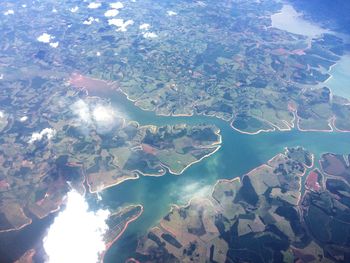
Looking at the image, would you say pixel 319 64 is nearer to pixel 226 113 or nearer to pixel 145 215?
pixel 226 113

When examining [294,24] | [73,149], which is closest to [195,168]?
[73,149]

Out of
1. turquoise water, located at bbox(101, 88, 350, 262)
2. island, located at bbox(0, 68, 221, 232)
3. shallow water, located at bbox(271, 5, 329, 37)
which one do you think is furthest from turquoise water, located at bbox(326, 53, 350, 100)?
island, located at bbox(0, 68, 221, 232)

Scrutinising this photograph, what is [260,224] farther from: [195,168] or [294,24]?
[294,24]

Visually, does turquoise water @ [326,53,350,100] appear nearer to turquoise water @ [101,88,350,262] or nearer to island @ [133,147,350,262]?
turquoise water @ [101,88,350,262]

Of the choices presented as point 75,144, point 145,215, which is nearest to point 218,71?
point 75,144

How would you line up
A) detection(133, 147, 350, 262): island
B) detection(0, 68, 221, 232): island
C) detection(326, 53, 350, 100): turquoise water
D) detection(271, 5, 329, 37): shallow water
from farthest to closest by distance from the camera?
1. detection(271, 5, 329, 37): shallow water
2. detection(326, 53, 350, 100): turquoise water
3. detection(0, 68, 221, 232): island
4. detection(133, 147, 350, 262): island
